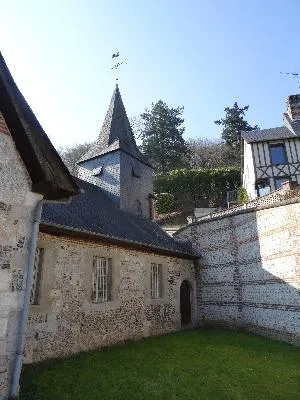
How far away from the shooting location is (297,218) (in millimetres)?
10445

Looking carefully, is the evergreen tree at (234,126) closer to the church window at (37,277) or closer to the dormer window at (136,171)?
the dormer window at (136,171)

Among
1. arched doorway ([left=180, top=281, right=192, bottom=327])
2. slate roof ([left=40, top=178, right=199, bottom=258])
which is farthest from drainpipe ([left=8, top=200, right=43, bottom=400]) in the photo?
arched doorway ([left=180, top=281, right=192, bottom=327])

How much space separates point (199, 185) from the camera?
103ft

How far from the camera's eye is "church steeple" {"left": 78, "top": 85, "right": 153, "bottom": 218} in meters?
15.6

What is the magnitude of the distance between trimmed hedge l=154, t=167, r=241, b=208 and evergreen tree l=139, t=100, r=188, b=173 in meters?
4.99

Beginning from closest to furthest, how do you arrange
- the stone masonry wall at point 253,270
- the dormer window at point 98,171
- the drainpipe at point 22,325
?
1. the drainpipe at point 22,325
2. the stone masonry wall at point 253,270
3. the dormer window at point 98,171

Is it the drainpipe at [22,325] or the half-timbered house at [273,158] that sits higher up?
the half-timbered house at [273,158]

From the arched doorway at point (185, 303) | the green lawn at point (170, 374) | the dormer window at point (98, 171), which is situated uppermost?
the dormer window at point (98, 171)

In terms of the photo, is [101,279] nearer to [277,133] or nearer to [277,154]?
[277,154]

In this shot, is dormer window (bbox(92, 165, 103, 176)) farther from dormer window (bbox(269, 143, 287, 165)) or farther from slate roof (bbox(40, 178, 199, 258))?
dormer window (bbox(269, 143, 287, 165))

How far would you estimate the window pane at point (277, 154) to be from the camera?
76.8 ft

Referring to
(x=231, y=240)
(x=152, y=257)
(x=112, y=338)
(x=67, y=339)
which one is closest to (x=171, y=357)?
(x=112, y=338)

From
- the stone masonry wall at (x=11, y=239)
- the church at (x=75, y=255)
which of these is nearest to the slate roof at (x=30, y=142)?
the church at (x=75, y=255)

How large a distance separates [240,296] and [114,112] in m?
12.0
